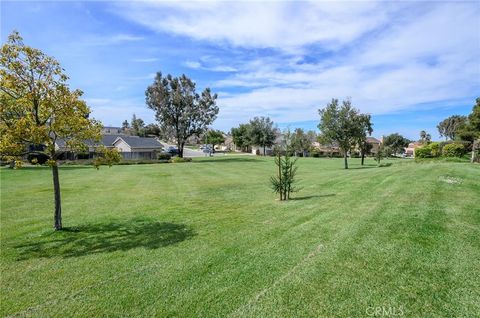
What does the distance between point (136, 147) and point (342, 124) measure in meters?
38.1

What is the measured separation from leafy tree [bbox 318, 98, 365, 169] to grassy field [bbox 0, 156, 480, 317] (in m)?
20.6

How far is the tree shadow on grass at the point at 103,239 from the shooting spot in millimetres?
6534

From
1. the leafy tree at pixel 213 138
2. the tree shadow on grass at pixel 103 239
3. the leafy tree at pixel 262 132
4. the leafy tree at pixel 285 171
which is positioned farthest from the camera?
the leafy tree at pixel 213 138

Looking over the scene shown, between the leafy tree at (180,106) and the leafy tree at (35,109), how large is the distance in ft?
137

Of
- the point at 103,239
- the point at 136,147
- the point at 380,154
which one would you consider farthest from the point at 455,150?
the point at 136,147

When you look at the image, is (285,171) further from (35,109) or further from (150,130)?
(150,130)

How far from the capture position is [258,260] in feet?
17.7

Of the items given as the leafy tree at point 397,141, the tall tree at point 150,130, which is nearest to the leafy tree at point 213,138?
the tall tree at point 150,130

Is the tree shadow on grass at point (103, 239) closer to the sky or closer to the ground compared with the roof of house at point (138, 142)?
closer to the ground

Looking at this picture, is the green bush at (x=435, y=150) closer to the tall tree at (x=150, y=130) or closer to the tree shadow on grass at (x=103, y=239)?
the tree shadow on grass at (x=103, y=239)

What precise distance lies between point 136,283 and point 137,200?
832 cm

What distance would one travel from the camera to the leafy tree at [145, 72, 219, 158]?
4806cm

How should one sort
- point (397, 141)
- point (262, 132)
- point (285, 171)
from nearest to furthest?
point (285, 171), point (262, 132), point (397, 141)

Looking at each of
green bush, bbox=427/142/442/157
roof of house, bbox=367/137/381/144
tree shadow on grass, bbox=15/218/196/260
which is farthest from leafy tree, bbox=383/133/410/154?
tree shadow on grass, bbox=15/218/196/260
